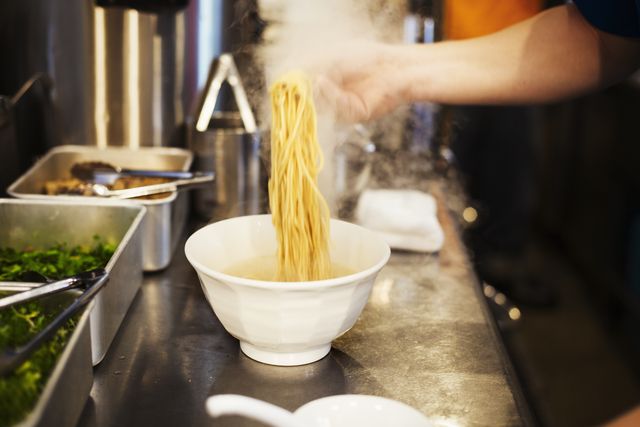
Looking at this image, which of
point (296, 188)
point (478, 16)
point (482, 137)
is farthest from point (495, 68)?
point (482, 137)

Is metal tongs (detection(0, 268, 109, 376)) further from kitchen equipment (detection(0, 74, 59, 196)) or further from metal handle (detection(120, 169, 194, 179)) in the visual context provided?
kitchen equipment (detection(0, 74, 59, 196))

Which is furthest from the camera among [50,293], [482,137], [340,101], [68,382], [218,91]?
[482,137]

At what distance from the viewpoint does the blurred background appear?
2422 millimetres

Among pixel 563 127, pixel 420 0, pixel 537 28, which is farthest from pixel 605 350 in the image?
pixel 537 28

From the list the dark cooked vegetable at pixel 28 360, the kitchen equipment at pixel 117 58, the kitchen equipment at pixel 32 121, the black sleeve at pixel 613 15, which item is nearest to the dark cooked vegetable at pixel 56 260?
the dark cooked vegetable at pixel 28 360

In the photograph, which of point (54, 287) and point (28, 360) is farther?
point (54, 287)

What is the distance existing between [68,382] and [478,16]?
3059 millimetres

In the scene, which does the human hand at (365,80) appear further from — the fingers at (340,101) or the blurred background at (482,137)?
the blurred background at (482,137)

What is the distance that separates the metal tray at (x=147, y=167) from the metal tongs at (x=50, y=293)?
1.50ft

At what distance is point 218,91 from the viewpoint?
2633 mm

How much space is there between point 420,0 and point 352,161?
3.24ft

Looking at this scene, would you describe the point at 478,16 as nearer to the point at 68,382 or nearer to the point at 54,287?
the point at 54,287

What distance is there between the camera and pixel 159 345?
1542mm

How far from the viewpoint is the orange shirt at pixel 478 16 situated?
3.63 m
